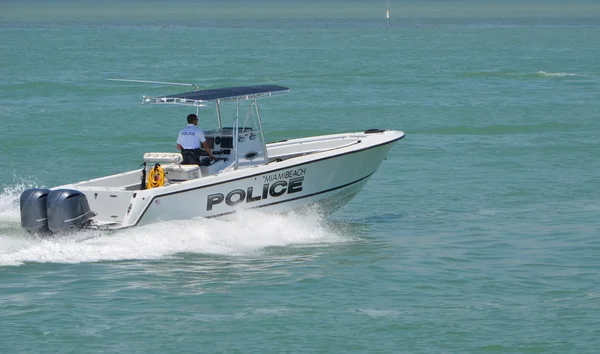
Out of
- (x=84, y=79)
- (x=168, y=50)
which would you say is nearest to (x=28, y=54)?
(x=168, y=50)

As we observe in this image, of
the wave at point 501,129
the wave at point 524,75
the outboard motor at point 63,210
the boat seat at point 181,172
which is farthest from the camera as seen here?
the wave at point 524,75

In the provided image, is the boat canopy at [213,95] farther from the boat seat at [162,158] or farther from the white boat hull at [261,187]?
the white boat hull at [261,187]

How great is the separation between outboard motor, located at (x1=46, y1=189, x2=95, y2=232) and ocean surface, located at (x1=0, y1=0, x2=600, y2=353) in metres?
0.22

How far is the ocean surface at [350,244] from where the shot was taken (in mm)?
11875

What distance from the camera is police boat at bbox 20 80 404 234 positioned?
13922mm

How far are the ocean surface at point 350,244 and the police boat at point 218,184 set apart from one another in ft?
0.83

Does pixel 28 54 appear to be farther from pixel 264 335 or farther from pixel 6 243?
pixel 264 335

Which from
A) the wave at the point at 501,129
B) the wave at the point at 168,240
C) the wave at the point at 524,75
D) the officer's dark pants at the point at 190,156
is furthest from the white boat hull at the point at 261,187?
the wave at the point at 524,75

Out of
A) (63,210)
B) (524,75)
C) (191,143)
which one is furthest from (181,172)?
(524,75)

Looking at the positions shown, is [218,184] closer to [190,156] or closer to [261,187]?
[261,187]

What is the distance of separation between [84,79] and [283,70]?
27.2 ft

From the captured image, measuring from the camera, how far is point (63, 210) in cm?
1375

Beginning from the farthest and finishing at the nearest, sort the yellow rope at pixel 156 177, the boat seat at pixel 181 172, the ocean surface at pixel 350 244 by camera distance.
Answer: the boat seat at pixel 181 172
the yellow rope at pixel 156 177
the ocean surface at pixel 350 244

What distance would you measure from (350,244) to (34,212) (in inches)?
173
